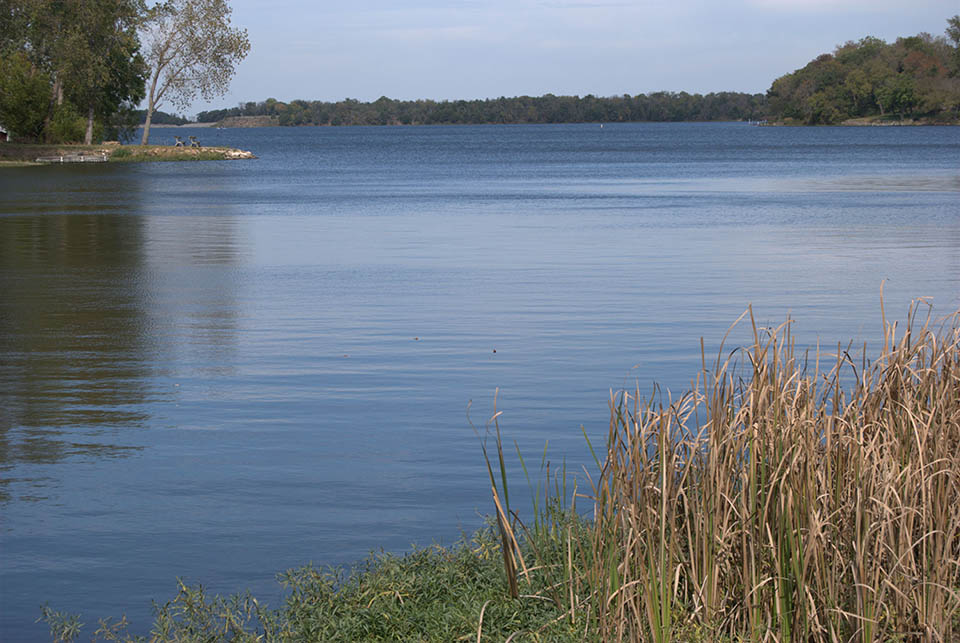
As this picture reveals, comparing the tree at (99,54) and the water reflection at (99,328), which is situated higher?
the tree at (99,54)

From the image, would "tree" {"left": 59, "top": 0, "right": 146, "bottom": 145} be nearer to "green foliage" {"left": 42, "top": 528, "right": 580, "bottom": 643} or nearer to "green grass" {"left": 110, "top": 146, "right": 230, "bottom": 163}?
"green grass" {"left": 110, "top": 146, "right": 230, "bottom": 163}

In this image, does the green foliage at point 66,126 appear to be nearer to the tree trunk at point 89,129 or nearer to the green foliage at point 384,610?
the tree trunk at point 89,129

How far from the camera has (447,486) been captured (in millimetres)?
7055

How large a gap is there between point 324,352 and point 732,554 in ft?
23.6

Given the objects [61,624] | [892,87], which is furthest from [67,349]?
[892,87]

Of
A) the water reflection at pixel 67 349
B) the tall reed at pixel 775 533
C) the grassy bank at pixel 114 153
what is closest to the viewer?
the tall reed at pixel 775 533

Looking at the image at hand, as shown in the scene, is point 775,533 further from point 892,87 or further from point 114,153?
point 892,87

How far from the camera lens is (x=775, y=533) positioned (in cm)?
436

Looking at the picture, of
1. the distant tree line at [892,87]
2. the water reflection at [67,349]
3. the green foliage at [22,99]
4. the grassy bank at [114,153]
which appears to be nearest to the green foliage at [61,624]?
the water reflection at [67,349]

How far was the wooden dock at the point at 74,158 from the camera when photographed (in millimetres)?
62812

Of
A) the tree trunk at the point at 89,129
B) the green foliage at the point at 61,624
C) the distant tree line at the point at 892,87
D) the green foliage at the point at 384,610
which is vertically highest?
the distant tree line at the point at 892,87

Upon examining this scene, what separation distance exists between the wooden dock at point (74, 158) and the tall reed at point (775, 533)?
63.5 metres

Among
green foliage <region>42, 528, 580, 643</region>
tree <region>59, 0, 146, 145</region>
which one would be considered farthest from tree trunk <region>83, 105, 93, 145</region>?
green foliage <region>42, 528, 580, 643</region>

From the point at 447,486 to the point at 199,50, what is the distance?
72.2 metres
